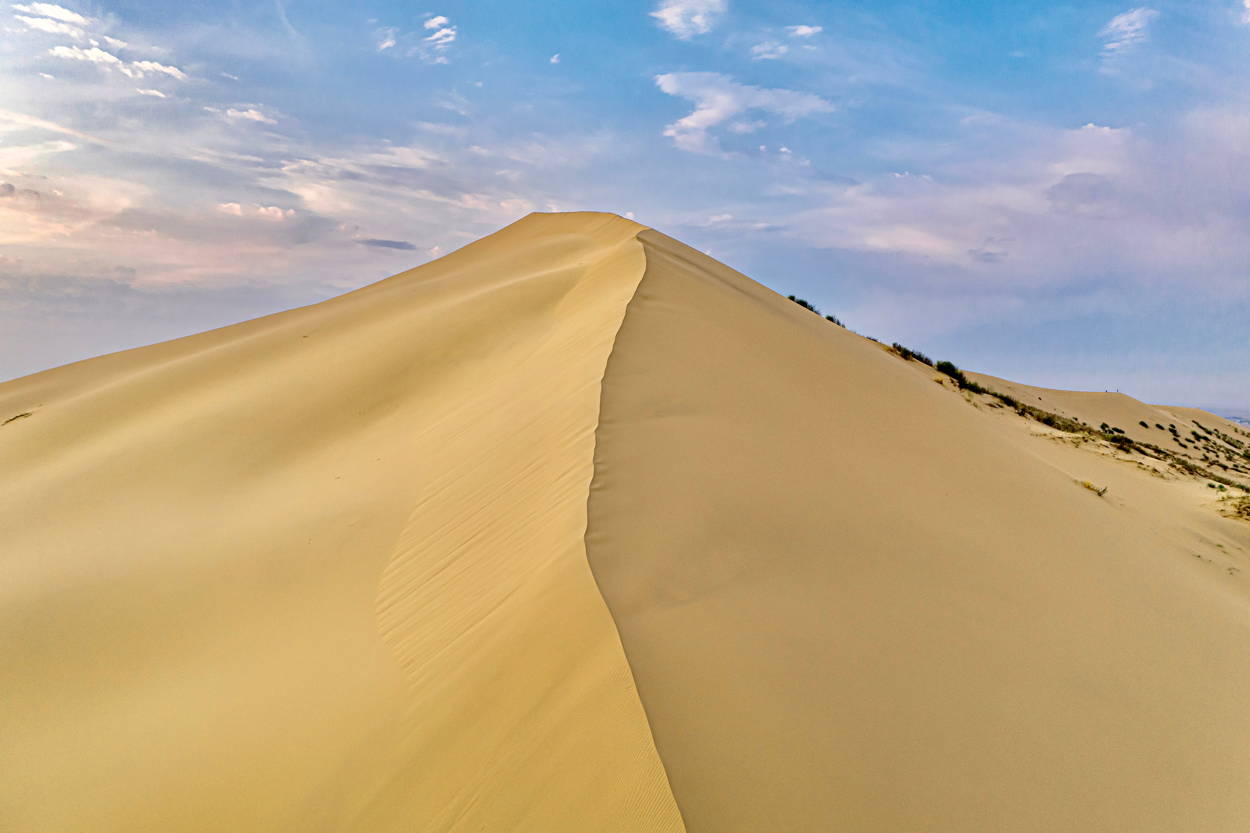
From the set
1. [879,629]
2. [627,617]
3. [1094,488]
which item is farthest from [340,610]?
[1094,488]

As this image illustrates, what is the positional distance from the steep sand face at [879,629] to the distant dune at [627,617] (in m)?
0.02

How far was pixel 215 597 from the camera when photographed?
5.84 m

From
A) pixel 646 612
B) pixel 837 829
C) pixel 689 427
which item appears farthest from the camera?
pixel 689 427

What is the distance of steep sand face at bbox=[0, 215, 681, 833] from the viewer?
3.22 meters

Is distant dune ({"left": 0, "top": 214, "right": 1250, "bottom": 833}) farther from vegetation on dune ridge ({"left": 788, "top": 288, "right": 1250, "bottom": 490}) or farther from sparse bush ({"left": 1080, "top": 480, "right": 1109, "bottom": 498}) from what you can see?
vegetation on dune ridge ({"left": 788, "top": 288, "right": 1250, "bottom": 490})

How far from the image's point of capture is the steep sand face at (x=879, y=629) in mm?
3049

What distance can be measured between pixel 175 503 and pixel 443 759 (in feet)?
21.1

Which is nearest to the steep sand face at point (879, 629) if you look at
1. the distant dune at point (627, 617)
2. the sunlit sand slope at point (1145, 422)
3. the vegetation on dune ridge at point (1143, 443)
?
the distant dune at point (627, 617)

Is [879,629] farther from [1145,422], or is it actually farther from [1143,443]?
[1145,422]

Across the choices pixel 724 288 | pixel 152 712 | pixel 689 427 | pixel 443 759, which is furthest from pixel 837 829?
pixel 724 288

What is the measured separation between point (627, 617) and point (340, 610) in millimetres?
2540

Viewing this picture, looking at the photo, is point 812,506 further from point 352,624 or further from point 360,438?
point 360,438

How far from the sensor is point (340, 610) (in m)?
5.08

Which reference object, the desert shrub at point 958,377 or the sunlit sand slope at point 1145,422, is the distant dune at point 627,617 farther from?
the sunlit sand slope at point 1145,422
